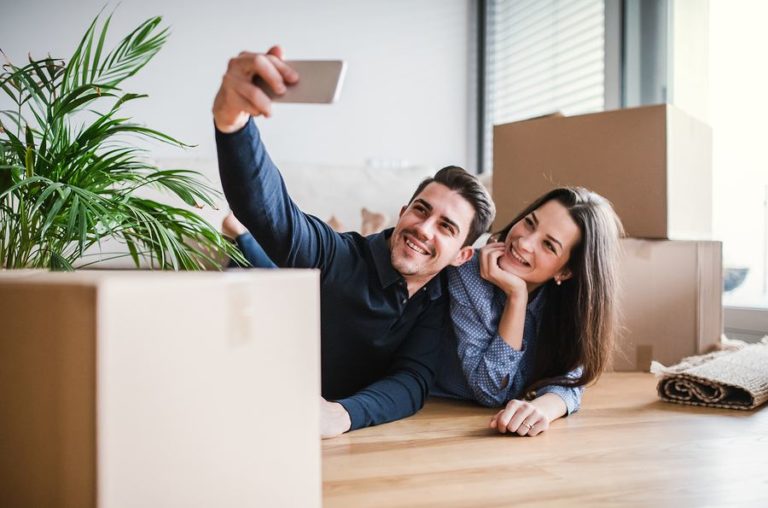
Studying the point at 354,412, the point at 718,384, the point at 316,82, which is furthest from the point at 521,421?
the point at 316,82

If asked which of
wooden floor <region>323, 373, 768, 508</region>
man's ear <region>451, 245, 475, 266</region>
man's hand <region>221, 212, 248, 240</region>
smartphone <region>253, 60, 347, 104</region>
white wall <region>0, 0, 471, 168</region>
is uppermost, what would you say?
white wall <region>0, 0, 471, 168</region>

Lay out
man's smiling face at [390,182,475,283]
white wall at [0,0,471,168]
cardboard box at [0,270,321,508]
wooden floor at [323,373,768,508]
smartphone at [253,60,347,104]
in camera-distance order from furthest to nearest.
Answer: white wall at [0,0,471,168] → man's smiling face at [390,182,475,283] → wooden floor at [323,373,768,508] → smartphone at [253,60,347,104] → cardboard box at [0,270,321,508]

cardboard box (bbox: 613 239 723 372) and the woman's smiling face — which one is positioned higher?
the woman's smiling face

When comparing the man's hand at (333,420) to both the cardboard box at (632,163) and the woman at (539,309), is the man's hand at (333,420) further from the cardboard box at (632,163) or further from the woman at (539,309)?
the cardboard box at (632,163)

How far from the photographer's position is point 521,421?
1.14 metres

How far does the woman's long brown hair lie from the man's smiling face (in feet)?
0.79

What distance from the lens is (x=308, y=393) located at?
1.84ft

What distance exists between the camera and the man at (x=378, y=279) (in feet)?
3.68

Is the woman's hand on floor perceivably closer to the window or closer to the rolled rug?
the rolled rug

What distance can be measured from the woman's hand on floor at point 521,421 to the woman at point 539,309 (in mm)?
119

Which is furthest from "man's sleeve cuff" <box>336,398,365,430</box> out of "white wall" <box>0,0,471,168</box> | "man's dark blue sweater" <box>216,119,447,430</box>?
"white wall" <box>0,0,471,168</box>

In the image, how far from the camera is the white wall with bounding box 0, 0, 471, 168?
2664mm

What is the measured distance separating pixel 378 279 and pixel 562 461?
1.59 ft

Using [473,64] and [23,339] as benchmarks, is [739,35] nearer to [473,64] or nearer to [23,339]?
[473,64]
